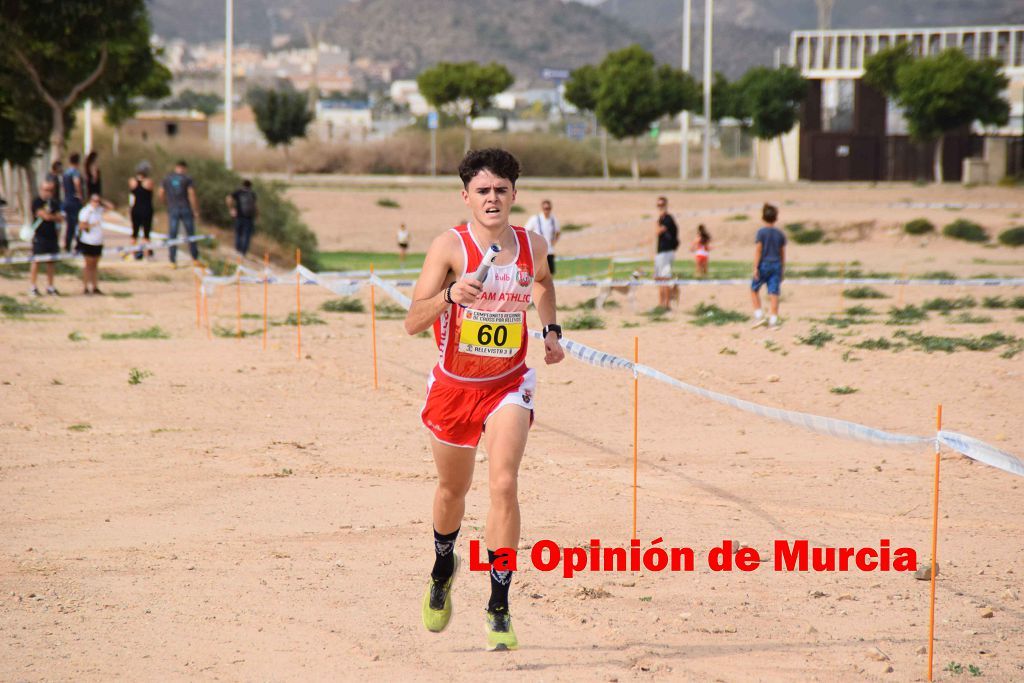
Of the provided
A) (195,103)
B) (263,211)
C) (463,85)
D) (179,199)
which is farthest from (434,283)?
(195,103)

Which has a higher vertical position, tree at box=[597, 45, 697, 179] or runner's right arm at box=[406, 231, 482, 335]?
tree at box=[597, 45, 697, 179]

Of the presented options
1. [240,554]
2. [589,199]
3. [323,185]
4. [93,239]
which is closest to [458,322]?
[240,554]

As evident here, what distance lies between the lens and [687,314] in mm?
19891

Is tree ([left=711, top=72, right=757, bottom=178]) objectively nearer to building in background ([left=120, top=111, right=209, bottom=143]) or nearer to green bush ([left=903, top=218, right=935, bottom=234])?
building in background ([left=120, top=111, right=209, bottom=143])

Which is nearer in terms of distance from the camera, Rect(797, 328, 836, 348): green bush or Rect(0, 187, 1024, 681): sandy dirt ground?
Rect(0, 187, 1024, 681): sandy dirt ground

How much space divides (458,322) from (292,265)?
1067 inches

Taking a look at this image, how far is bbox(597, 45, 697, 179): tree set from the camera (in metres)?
65.5

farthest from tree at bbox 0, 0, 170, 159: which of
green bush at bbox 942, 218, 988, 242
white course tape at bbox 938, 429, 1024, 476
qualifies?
white course tape at bbox 938, 429, 1024, 476

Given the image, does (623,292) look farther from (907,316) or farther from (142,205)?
(142,205)

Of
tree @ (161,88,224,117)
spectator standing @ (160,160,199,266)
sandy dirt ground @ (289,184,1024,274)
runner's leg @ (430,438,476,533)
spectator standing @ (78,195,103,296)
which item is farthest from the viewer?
tree @ (161,88,224,117)

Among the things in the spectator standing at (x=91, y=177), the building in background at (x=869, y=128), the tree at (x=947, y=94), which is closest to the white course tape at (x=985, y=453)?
the spectator standing at (x=91, y=177)

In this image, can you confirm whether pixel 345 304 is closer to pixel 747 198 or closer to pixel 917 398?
pixel 917 398

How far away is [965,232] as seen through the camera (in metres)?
36.0

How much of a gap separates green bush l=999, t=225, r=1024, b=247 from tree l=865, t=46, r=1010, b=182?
25289 millimetres
